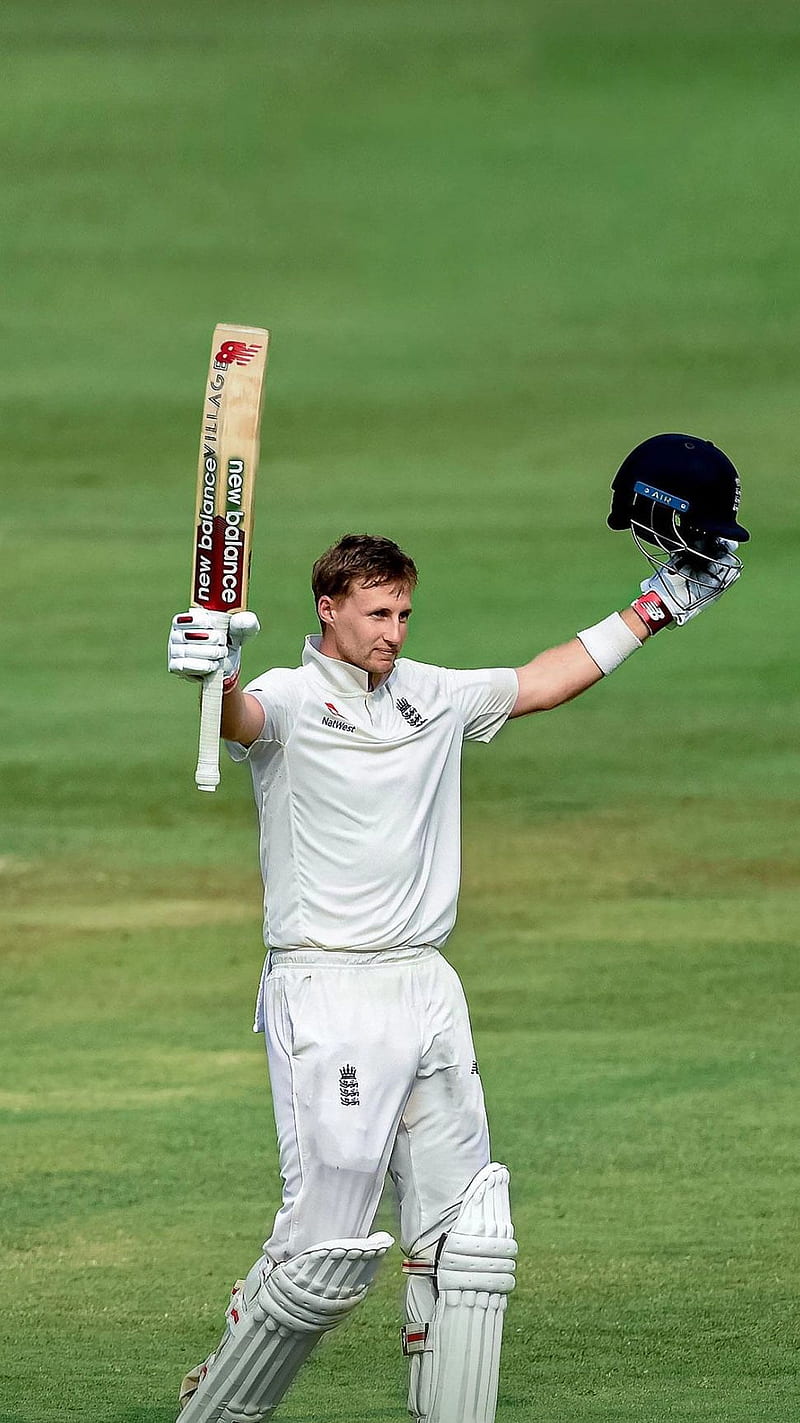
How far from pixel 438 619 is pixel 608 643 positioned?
8969 mm

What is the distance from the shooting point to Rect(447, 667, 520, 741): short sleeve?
5.25m

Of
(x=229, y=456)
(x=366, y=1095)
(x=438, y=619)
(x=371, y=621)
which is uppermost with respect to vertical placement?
(x=229, y=456)

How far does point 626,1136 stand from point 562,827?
12.3 feet

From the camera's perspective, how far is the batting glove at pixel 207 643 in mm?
4730

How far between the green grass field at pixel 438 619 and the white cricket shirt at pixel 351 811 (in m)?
1.35

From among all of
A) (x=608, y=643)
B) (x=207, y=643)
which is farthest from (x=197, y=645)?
(x=608, y=643)

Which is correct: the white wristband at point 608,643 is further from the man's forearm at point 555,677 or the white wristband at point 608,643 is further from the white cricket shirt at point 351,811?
the white cricket shirt at point 351,811

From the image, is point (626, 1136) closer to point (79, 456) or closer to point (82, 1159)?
point (82, 1159)

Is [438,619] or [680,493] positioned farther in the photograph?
[438,619]

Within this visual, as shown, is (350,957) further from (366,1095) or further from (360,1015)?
(366,1095)

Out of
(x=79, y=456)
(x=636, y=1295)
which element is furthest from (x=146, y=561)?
(x=636, y=1295)

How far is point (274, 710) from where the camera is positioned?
504cm

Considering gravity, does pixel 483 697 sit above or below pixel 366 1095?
above

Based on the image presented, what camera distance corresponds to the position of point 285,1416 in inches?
223
